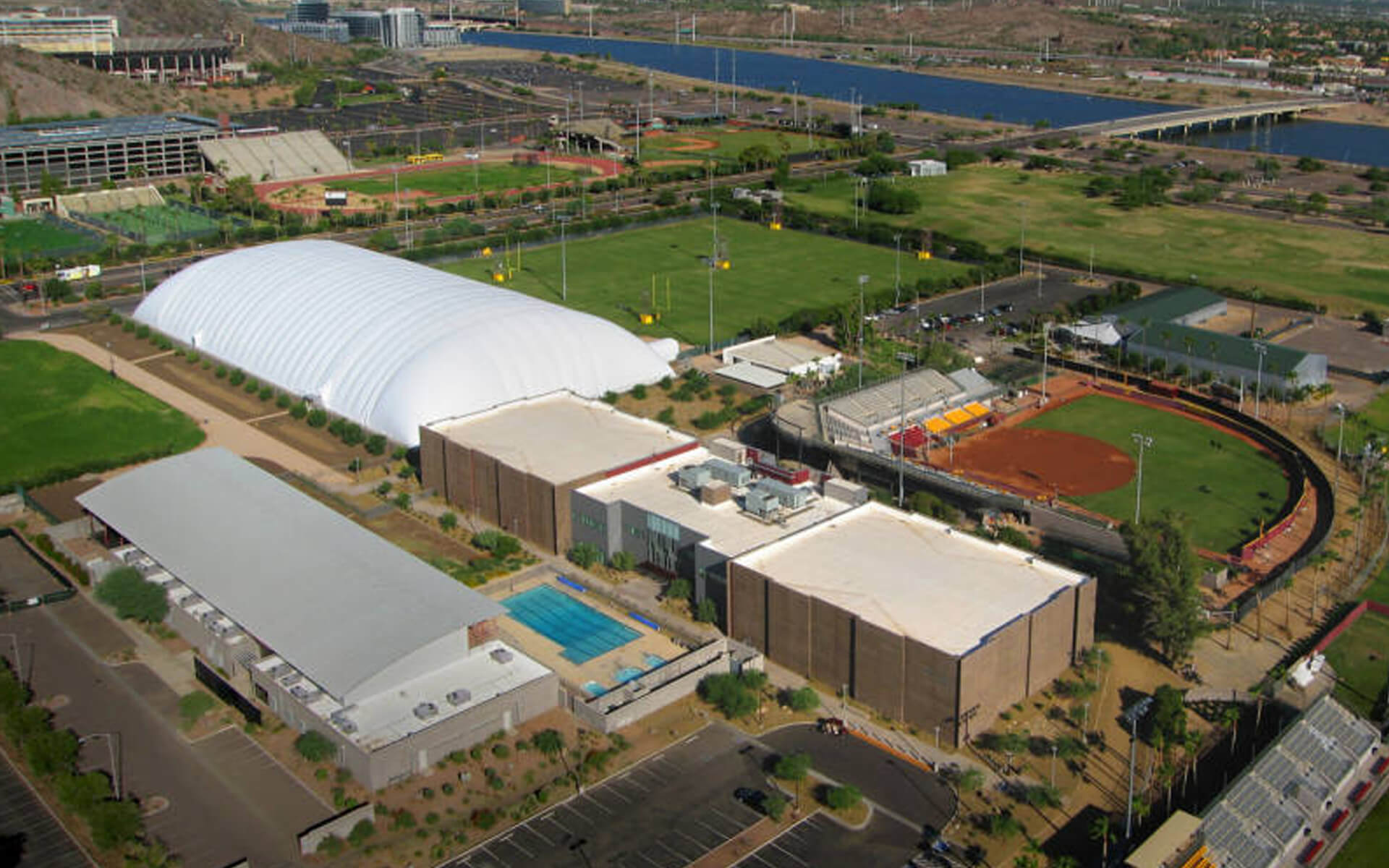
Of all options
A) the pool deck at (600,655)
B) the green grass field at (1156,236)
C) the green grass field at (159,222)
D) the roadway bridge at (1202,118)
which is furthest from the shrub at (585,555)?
the roadway bridge at (1202,118)

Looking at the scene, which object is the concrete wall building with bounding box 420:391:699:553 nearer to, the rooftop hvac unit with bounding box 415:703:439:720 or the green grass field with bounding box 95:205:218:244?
the rooftop hvac unit with bounding box 415:703:439:720

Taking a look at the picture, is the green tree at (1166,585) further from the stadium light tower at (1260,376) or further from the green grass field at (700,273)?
the green grass field at (700,273)

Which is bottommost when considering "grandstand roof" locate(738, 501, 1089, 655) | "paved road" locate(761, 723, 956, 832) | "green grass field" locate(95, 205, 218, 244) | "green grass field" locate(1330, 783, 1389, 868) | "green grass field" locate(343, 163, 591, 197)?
"green grass field" locate(1330, 783, 1389, 868)

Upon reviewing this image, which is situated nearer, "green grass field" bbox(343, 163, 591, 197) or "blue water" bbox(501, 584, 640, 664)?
"blue water" bbox(501, 584, 640, 664)

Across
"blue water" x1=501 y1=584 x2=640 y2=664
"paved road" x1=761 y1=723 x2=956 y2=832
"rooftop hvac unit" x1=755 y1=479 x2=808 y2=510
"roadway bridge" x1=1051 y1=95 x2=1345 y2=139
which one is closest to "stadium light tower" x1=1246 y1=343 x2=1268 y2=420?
"rooftop hvac unit" x1=755 y1=479 x2=808 y2=510

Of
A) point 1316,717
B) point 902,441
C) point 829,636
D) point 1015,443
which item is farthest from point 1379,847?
point 1015,443

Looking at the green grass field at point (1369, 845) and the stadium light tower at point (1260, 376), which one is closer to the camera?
the green grass field at point (1369, 845)

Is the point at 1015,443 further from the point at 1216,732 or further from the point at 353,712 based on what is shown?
the point at 353,712
